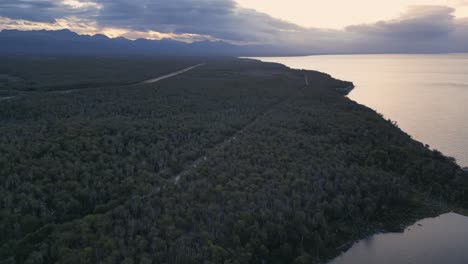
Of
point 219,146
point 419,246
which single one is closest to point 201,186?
point 219,146

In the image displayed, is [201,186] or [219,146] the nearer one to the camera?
[201,186]

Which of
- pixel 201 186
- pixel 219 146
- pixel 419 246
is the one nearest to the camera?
pixel 419 246

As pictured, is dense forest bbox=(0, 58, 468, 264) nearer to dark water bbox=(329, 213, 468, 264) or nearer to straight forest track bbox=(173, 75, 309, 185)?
straight forest track bbox=(173, 75, 309, 185)

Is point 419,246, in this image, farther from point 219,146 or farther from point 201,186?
point 219,146

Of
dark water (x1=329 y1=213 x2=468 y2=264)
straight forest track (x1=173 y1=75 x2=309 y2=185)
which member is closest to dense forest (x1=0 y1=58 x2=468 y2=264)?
straight forest track (x1=173 y1=75 x2=309 y2=185)

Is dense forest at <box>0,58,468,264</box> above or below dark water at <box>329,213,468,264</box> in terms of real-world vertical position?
above
